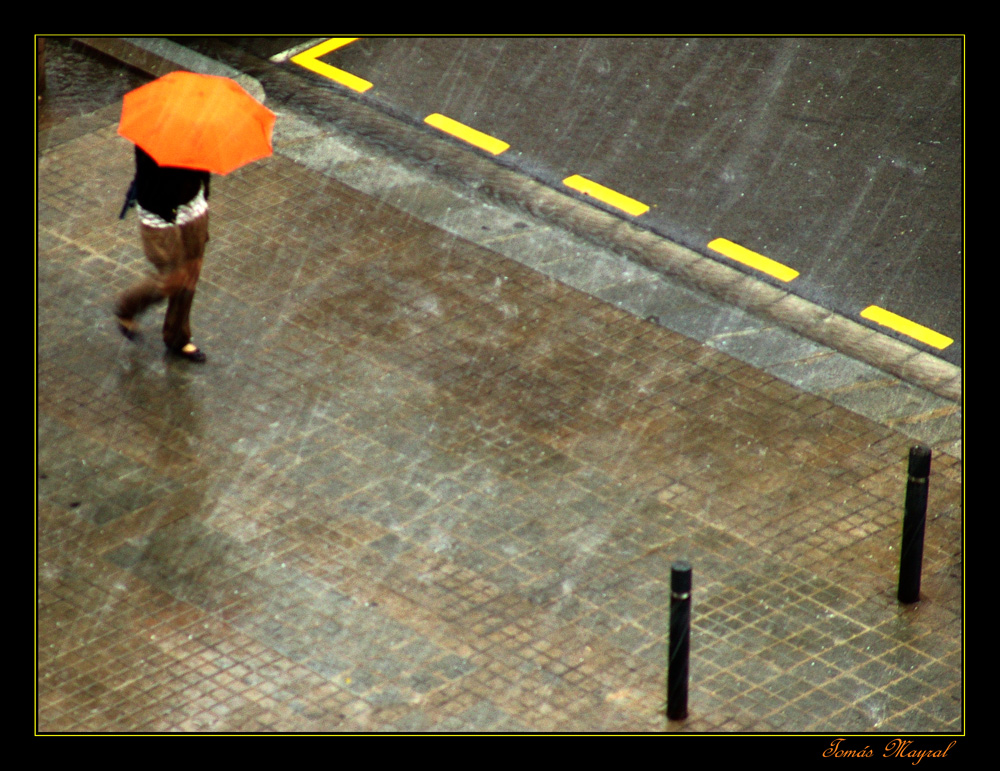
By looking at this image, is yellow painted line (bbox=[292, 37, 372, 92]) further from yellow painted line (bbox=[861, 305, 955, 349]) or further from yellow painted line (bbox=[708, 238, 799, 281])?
yellow painted line (bbox=[861, 305, 955, 349])

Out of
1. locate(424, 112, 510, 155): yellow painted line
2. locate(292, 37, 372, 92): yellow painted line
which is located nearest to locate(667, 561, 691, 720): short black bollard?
locate(424, 112, 510, 155): yellow painted line

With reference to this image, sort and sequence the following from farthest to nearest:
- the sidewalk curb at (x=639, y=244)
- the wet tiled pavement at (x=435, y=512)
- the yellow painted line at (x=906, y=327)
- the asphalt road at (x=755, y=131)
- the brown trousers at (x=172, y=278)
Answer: the asphalt road at (x=755, y=131), the yellow painted line at (x=906, y=327), the sidewalk curb at (x=639, y=244), the brown trousers at (x=172, y=278), the wet tiled pavement at (x=435, y=512)

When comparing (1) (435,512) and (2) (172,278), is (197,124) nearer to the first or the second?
(2) (172,278)

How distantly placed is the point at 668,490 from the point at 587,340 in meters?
1.63

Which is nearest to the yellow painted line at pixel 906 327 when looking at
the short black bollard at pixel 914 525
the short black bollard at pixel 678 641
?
the short black bollard at pixel 914 525

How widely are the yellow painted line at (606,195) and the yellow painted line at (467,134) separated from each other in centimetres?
74

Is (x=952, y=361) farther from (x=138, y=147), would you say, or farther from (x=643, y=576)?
(x=138, y=147)

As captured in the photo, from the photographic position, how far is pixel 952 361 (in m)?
10.6

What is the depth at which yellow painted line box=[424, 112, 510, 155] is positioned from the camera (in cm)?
1284

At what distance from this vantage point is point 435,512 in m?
8.98

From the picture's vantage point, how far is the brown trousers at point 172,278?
31.7ft

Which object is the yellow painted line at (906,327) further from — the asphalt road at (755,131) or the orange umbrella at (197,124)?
the orange umbrella at (197,124)

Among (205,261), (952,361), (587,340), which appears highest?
(952,361)

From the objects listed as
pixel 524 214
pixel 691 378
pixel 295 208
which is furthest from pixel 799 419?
pixel 295 208
